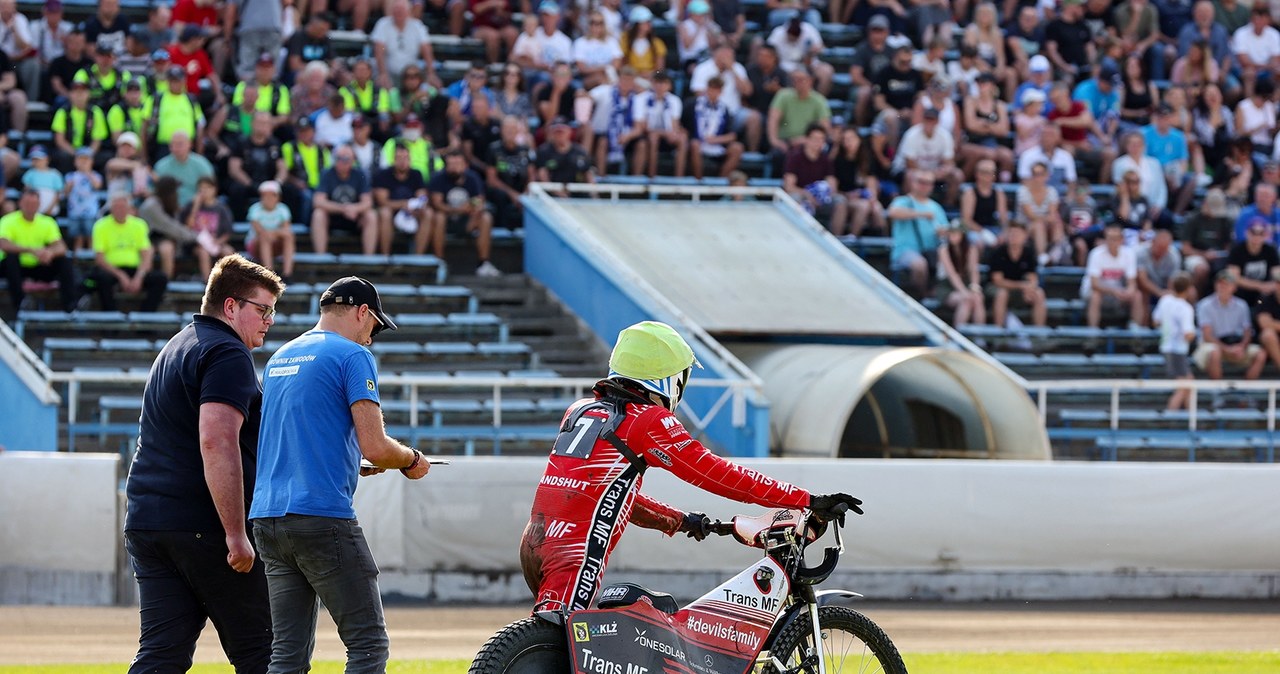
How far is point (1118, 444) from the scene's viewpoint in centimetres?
1855

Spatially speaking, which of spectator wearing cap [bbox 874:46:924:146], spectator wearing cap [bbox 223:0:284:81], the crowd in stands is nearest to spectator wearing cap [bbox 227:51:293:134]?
the crowd in stands

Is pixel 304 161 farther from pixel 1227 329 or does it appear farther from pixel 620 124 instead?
pixel 1227 329

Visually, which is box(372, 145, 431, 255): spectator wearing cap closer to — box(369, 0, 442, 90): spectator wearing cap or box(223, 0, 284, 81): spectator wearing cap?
box(369, 0, 442, 90): spectator wearing cap

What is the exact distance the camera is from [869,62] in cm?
2425

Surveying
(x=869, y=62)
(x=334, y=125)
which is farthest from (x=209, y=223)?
(x=869, y=62)

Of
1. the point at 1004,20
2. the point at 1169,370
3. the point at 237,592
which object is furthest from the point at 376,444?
the point at 1004,20

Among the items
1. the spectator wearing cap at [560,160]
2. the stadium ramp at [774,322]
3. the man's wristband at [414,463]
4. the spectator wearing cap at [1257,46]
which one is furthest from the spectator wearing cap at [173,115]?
the spectator wearing cap at [1257,46]

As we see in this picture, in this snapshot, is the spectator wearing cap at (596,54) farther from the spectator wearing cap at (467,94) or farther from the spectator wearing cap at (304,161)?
the spectator wearing cap at (304,161)

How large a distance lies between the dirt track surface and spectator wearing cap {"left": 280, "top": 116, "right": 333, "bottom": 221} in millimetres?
7655

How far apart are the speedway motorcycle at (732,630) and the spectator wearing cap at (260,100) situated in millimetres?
14258

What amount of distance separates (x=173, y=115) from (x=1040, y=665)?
1237 cm

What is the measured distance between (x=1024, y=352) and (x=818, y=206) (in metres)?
3.10

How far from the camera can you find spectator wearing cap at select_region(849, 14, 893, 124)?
23594 millimetres

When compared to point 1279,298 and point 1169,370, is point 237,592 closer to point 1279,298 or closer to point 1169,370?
point 1169,370
